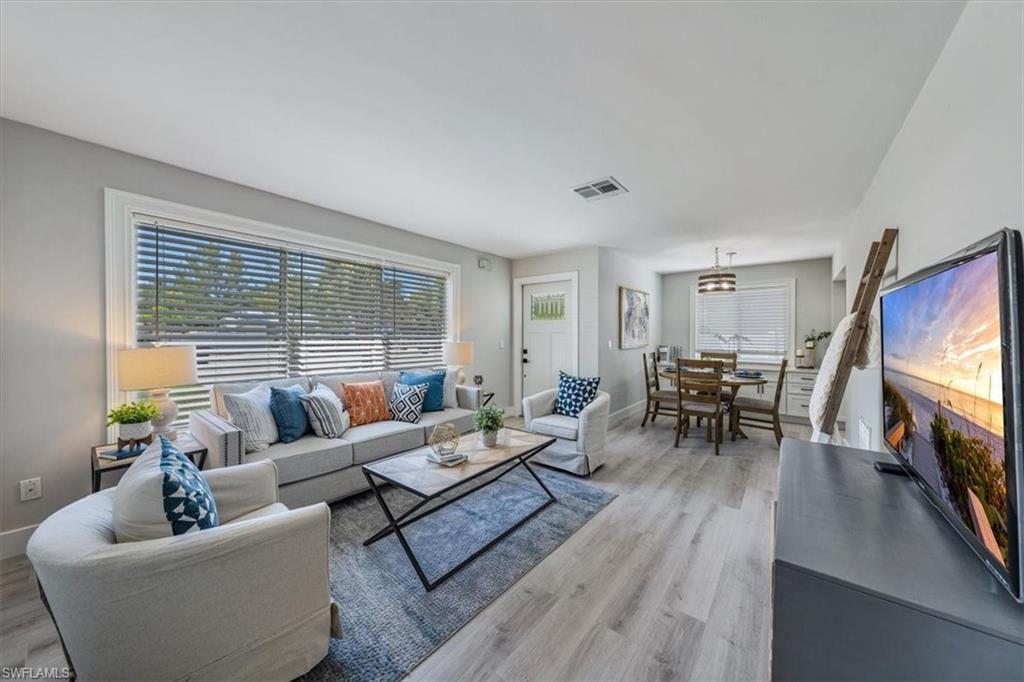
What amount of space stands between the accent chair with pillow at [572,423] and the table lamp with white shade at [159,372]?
258cm

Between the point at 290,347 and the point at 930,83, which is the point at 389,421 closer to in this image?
the point at 290,347

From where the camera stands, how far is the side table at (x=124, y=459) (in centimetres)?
202

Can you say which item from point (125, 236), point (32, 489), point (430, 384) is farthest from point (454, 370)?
point (32, 489)

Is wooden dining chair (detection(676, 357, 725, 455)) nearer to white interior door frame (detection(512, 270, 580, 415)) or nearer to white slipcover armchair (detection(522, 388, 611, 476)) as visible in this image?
white slipcover armchair (detection(522, 388, 611, 476))

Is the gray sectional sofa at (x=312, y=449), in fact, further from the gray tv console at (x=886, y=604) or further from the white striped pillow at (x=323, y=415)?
the gray tv console at (x=886, y=604)

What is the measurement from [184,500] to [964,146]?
297 centimetres

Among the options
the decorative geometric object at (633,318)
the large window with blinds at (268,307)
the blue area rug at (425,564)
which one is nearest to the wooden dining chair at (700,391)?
the decorative geometric object at (633,318)

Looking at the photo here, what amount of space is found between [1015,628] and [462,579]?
1847mm

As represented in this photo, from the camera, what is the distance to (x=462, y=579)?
74.6 inches

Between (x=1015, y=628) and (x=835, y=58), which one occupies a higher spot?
(x=835, y=58)

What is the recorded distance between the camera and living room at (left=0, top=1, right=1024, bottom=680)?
101cm

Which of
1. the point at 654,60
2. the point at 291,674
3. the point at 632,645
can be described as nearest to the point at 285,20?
the point at 654,60

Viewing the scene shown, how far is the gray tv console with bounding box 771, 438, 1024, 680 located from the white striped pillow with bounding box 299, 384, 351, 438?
279cm

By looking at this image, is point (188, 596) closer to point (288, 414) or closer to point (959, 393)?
point (288, 414)
